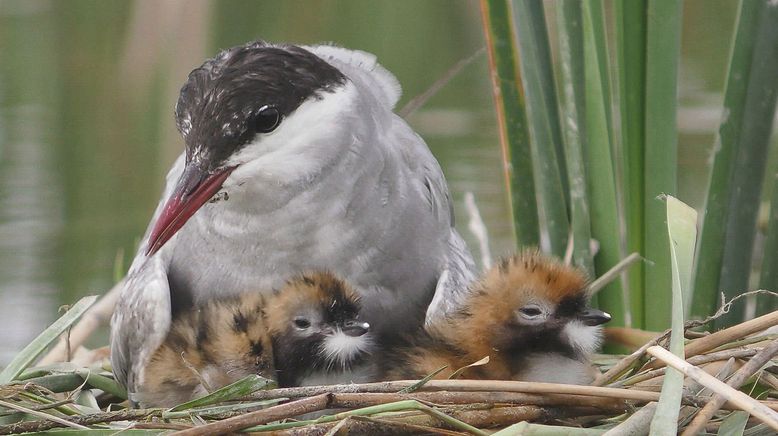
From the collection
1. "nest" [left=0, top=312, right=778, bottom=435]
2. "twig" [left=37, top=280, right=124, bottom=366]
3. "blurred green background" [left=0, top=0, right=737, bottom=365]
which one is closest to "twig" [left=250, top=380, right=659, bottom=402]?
"nest" [left=0, top=312, right=778, bottom=435]

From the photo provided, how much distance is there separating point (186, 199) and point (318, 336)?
524 mm

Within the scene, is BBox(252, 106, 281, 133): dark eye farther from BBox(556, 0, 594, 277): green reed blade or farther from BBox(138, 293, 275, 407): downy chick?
BBox(556, 0, 594, 277): green reed blade

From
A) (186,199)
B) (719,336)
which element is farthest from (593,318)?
(186,199)

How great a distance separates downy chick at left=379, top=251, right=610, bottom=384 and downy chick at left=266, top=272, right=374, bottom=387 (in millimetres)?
116

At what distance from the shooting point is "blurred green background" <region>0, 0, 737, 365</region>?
7371 mm

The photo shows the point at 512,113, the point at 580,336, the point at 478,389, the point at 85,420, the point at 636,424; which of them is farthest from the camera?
the point at 512,113

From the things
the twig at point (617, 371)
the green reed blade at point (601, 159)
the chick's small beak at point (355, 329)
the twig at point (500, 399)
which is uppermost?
the green reed blade at point (601, 159)

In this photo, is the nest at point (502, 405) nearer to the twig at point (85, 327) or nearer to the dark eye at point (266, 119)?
the dark eye at point (266, 119)

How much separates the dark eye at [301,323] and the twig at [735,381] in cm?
116

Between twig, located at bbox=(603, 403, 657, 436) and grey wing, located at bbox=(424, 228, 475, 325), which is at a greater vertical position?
grey wing, located at bbox=(424, 228, 475, 325)

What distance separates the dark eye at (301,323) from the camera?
3.71 meters

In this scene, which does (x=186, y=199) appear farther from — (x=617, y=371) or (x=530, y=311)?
(x=617, y=371)

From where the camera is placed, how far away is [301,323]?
3709 mm

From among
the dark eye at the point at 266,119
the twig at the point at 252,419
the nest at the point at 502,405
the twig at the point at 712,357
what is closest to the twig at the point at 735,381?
the nest at the point at 502,405
